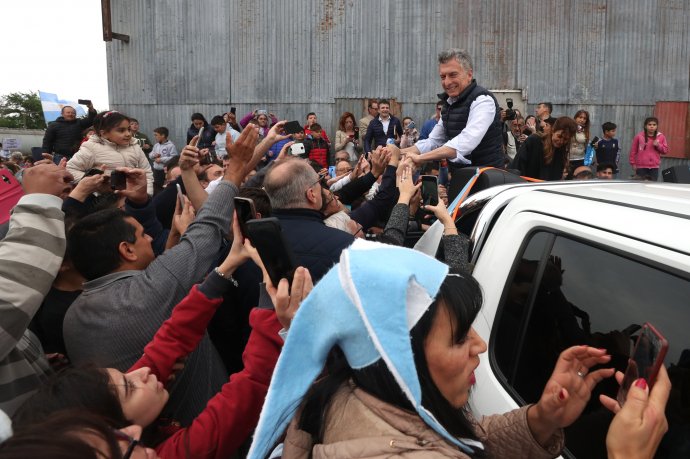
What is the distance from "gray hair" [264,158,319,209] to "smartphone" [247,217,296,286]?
1199 millimetres

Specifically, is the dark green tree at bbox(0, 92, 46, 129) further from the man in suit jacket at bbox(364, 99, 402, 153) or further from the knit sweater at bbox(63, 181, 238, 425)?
the knit sweater at bbox(63, 181, 238, 425)

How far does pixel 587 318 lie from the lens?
5.24 ft

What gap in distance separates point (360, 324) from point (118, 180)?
2.58 metres

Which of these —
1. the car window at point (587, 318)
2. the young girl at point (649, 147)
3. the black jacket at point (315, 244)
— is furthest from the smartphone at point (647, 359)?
the young girl at point (649, 147)

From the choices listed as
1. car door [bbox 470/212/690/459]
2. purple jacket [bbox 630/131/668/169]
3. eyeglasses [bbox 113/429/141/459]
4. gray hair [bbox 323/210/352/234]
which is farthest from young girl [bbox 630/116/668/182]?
eyeglasses [bbox 113/429/141/459]

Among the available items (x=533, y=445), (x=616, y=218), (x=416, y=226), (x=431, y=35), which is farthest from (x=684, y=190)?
(x=431, y=35)

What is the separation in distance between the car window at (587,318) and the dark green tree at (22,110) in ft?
217

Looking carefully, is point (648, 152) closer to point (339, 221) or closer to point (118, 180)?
point (339, 221)

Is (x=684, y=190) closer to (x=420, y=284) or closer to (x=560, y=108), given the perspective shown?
(x=420, y=284)

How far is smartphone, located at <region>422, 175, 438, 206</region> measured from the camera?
3.94 meters

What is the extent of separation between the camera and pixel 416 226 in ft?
15.0

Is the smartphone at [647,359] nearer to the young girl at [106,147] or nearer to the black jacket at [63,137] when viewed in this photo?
the young girl at [106,147]

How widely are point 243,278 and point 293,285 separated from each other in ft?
4.00

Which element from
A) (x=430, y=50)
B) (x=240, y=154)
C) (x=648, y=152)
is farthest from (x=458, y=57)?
(x=430, y=50)
